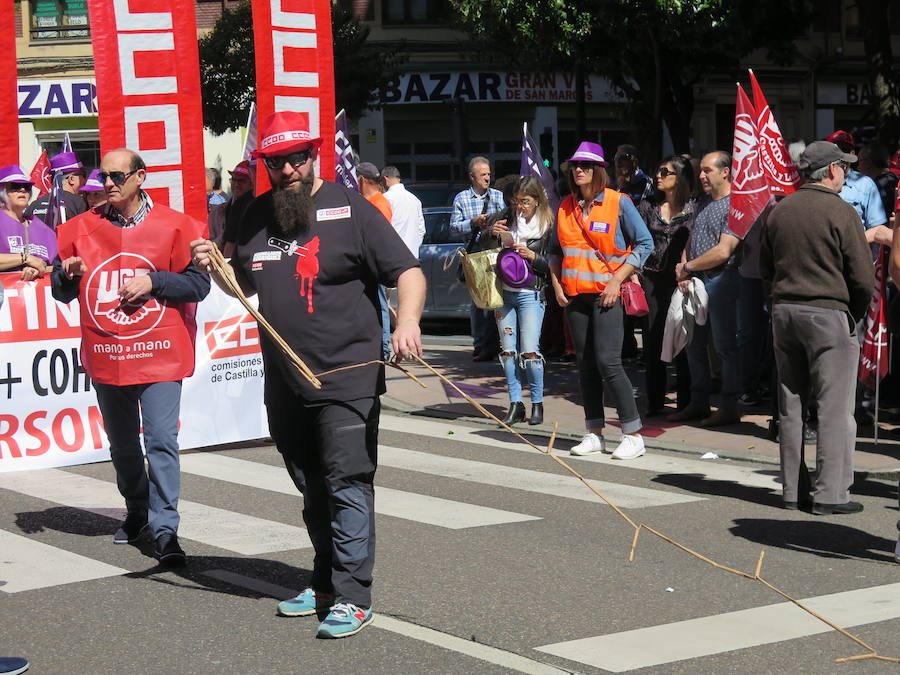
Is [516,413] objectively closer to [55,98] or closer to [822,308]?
[822,308]

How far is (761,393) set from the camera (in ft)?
39.6

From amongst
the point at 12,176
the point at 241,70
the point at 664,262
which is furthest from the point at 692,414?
the point at 241,70

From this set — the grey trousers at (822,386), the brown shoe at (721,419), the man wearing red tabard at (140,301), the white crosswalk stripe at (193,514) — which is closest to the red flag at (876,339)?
the brown shoe at (721,419)

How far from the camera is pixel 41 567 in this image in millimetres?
6816

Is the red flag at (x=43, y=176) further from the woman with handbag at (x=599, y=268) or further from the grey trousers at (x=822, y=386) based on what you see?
the grey trousers at (x=822, y=386)

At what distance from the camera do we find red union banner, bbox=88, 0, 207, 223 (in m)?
8.56

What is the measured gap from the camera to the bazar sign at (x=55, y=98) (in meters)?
33.7

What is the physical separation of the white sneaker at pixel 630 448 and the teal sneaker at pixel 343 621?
4389 millimetres

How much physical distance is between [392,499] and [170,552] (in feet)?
6.27

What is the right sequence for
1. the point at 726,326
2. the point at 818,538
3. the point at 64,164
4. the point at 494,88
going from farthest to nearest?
the point at 494,88
the point at 64,164
the point at 726,326
the point at 818,538

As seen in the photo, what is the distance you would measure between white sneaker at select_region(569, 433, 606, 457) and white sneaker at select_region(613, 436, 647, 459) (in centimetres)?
19

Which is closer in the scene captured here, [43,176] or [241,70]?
[43,176]

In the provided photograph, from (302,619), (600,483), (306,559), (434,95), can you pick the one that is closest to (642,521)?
(600,483)

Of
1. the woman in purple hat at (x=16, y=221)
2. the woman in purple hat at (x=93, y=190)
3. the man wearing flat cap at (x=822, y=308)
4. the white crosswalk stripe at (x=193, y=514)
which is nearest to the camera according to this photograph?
the white crosswalk stripe at (x=193, y=514)
